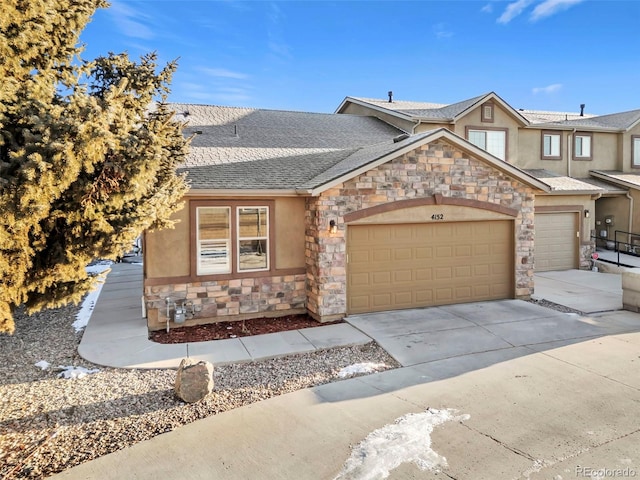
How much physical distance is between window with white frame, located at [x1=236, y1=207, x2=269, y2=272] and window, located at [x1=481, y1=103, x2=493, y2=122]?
11426mm

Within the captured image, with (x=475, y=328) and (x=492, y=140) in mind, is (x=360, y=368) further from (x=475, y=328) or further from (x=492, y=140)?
(x=492, y=140)

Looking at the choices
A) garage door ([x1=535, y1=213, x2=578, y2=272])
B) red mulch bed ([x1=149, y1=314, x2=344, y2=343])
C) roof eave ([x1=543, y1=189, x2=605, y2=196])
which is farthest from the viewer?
garage door ([x1=535, y1=213, x2=578, y2=272])

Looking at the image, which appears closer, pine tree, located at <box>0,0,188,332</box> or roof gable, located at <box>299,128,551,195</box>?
pine tree, located at <box>0,0,188,332</box>

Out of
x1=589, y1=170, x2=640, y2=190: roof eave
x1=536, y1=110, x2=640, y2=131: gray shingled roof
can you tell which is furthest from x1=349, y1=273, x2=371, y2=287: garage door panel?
x1=589, y1=170, x2=640, y2=190: roof eave

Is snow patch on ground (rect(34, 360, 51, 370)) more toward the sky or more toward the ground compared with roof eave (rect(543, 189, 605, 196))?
more toward the ground

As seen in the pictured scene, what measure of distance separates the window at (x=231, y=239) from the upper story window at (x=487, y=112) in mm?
11425

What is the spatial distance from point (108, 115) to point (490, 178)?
913 centimetres

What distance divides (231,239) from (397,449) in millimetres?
6172

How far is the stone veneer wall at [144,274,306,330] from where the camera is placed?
8.99m

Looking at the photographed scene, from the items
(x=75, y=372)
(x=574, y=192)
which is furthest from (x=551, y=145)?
(x=75, y=372)

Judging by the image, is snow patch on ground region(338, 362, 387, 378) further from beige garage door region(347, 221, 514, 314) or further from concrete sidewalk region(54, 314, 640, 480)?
beige garage door region(347, 221, 514, 314)

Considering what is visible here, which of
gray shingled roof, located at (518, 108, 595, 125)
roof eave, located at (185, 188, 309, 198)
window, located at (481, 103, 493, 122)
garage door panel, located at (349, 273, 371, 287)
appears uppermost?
gray shingled roof, located at (518, 108, 595, 125)

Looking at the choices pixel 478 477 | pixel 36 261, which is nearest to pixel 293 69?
pixel 36 261

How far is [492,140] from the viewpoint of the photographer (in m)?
17.3
